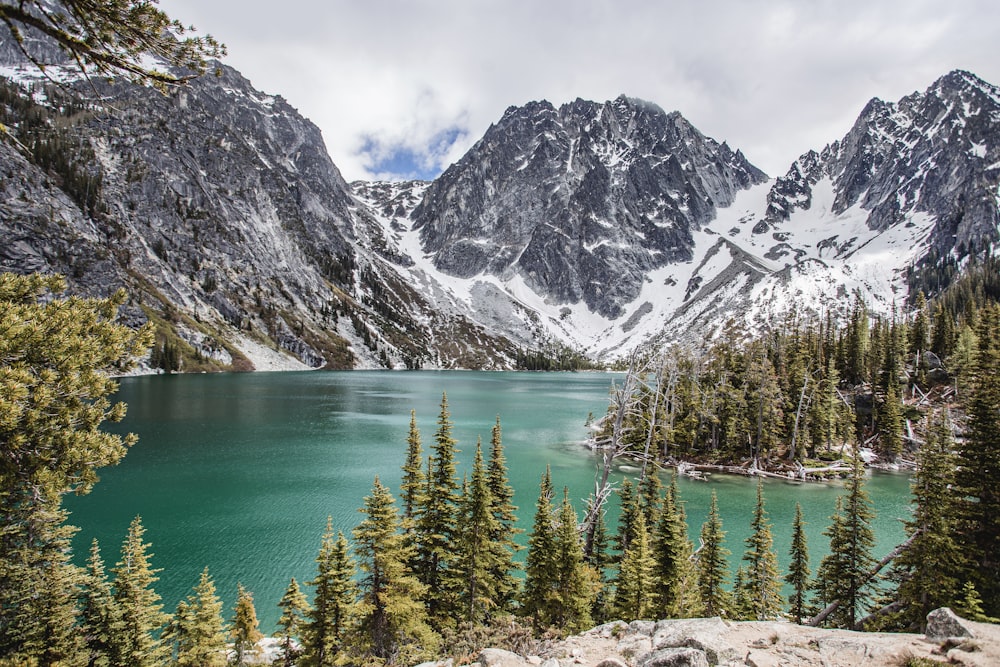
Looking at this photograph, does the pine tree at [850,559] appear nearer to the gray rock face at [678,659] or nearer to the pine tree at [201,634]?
the gray rock face at [678,659]

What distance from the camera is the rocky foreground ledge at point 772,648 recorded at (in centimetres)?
941

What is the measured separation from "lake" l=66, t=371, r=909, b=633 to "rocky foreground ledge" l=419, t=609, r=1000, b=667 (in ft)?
42.0

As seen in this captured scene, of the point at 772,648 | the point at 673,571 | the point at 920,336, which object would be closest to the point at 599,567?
the point at 673,571

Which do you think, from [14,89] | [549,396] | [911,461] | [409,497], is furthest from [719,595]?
[14,89]

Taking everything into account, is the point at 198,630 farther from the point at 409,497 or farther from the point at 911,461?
the point at 911,461

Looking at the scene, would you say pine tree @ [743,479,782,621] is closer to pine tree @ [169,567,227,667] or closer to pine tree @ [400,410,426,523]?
pine tree @ [400,410,426,523]

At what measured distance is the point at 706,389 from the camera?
66188 mm

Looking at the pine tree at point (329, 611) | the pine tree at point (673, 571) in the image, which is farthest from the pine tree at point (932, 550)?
the pine tree at point (329, 611)

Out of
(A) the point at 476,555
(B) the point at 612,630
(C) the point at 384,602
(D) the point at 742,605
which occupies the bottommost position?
(D) the point at 742,605

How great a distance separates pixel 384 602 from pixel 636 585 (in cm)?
1029

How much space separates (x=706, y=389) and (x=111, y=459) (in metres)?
66.9

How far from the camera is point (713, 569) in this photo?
2311 centimetres

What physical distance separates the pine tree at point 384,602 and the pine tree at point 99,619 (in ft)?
24.9

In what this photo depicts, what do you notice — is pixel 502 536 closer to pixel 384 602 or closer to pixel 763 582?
pixel 384 602
